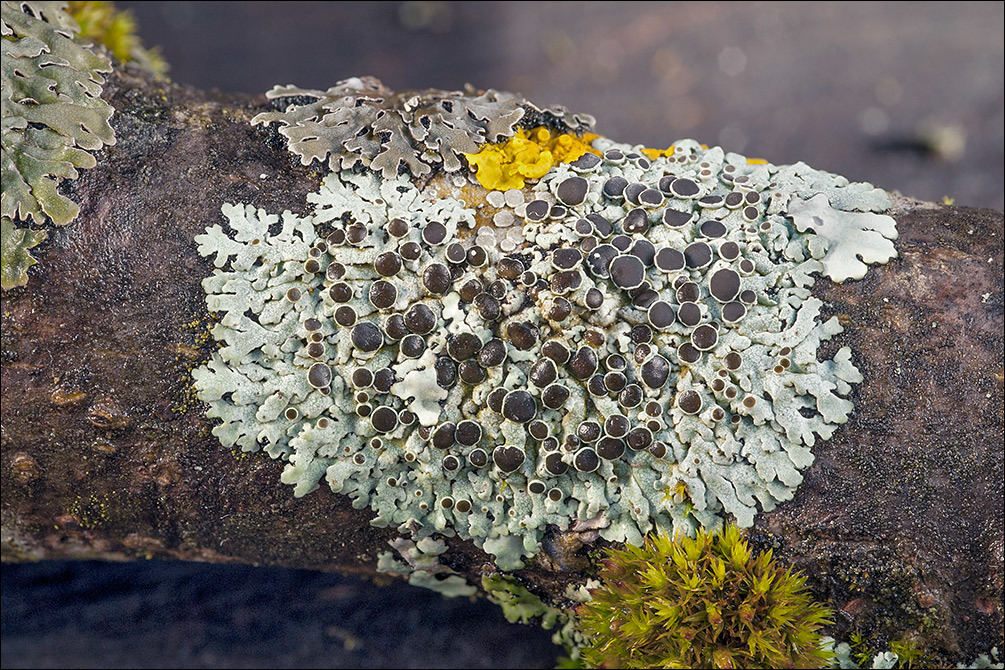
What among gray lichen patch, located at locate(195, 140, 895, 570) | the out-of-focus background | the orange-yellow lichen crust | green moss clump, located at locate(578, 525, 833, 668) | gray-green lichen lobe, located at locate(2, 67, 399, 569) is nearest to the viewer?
green moss clump, located at locate(578, 525, 833, 668)

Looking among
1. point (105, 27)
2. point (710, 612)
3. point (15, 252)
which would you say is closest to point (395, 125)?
point (15, 252)

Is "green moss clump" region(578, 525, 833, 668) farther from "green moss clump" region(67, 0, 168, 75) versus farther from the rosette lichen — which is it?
"green moss clump" region(67, 0, 168, 75)

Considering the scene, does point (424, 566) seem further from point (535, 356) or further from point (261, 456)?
point (535, 356)

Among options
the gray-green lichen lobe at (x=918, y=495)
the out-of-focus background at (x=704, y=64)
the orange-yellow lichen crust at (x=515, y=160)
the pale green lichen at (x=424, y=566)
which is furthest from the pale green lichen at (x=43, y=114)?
the out-of-focus background at (x=704, y=64)

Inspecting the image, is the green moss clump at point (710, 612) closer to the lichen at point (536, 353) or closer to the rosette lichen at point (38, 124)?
the lichen at point (536, 353)

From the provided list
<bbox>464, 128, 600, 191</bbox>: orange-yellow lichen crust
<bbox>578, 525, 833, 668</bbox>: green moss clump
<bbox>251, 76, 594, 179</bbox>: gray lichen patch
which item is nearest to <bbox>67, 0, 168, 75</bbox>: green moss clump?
<bbox>251, 76, 594, 179</bbox>: gray lichen patch

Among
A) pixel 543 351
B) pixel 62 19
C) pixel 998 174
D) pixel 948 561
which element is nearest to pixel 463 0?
pixel 62 19

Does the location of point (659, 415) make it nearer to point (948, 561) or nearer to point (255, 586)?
point (948, 561)
